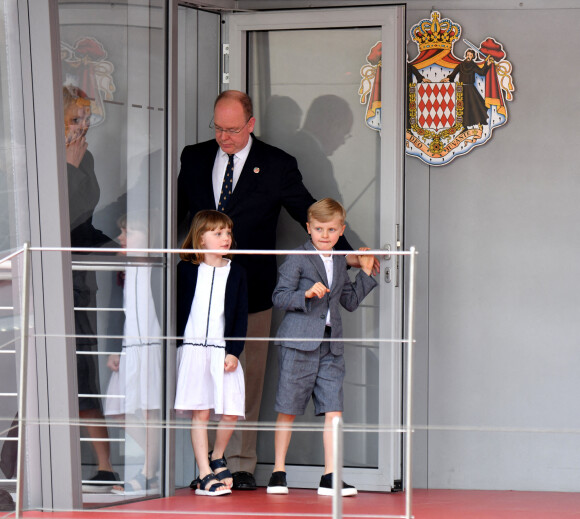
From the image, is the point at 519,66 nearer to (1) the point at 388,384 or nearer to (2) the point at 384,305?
(2) the point at 384,305

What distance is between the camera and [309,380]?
3.35 m

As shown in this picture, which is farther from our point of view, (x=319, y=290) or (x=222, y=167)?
(x=222, y=167)

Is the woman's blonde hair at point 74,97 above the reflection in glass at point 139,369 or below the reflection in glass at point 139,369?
above

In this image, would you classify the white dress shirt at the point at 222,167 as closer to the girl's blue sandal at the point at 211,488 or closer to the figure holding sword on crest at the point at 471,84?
the figure holding sword on crest at the point at 471,84

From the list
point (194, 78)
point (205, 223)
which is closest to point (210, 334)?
point (205, 223)

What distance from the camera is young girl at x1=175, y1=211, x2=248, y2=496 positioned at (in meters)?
3.26

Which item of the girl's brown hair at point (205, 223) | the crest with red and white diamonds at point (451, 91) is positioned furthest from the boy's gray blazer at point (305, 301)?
the crest with red and white diamonds at point (451, 91)

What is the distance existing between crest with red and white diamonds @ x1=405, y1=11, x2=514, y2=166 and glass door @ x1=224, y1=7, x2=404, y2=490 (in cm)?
20

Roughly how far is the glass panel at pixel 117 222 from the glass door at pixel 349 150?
0.54 meters

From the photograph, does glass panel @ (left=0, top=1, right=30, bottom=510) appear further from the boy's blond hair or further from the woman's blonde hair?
the boy's blond hair

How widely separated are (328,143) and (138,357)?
1084 millimetres

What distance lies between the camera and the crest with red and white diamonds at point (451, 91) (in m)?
3.78

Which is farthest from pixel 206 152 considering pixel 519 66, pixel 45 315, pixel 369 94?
pixel 519 66

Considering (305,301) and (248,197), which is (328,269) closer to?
(305,301)
